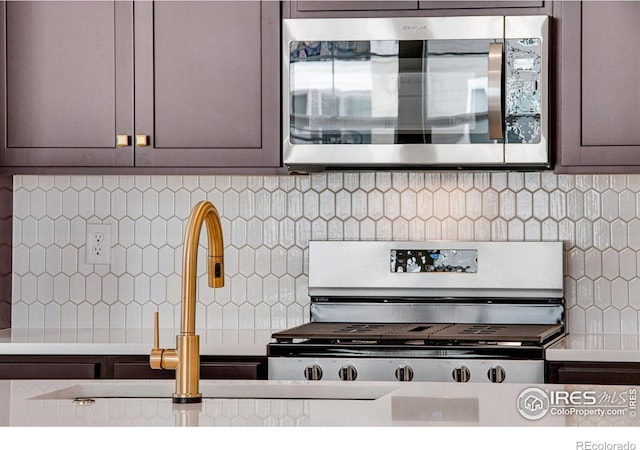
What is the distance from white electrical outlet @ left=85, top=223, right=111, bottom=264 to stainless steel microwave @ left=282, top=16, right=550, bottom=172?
34.4 inches

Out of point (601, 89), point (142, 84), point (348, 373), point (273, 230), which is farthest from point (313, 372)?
point (601, 89)

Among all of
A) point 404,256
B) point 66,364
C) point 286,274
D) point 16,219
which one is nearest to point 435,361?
point 404,256

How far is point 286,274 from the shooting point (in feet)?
11.5

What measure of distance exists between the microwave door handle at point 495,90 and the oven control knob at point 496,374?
2.52 feet

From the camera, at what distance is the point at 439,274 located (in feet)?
11.0

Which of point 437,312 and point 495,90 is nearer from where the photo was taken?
point 495,90

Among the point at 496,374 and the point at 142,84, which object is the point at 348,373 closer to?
the point at 496,374

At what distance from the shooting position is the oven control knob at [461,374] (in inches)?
108

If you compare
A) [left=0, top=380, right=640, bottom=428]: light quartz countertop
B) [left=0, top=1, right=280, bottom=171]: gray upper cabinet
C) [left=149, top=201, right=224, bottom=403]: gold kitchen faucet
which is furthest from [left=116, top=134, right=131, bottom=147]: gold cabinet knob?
[left=149, top=201, right=224, bottom=403]: gold kitchen faucet

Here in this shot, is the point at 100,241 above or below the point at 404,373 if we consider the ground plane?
above

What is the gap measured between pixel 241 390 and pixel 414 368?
971mm

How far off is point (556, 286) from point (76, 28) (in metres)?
1.90

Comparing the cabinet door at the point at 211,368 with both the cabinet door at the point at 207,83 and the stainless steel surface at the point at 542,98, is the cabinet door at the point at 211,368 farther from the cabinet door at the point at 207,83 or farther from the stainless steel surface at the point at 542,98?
the stainless steel surface at the point at 542,98

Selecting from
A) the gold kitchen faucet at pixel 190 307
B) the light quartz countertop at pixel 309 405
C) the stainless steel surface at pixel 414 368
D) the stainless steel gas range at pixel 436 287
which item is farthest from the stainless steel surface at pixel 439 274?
the gold kitchen faucet at pixel 190 307
